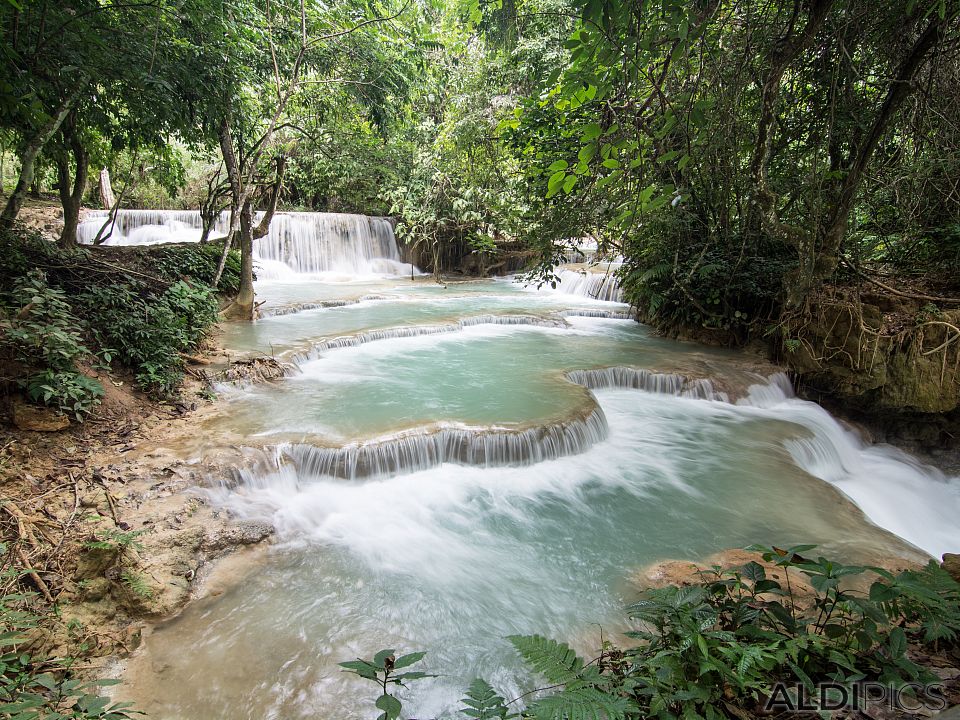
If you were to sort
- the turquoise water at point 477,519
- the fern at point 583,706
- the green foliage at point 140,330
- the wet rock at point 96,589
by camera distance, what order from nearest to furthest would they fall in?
the fern at point 583,706 < the turquoise water at point 477,519 < the wet rock at point 96,589 < the green foliage at point 140,330

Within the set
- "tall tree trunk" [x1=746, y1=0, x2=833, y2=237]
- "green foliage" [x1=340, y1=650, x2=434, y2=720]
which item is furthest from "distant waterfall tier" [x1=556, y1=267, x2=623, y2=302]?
"green foliage" [x1=340, y1=650, x2=434, y2=720]

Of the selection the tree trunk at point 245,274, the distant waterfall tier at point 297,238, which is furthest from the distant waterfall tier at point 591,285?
the tree trunk at point 245,274

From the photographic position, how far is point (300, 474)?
15.0 feet

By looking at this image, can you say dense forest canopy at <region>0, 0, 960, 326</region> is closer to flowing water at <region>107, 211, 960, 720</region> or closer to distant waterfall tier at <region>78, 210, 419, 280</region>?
flowing water at <region>107, 211, 960, 720</region>

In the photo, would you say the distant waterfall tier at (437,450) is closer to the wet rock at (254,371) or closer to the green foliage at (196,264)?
the wet rock at (254,371)

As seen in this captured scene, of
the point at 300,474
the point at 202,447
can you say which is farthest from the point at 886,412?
the point at 202,447

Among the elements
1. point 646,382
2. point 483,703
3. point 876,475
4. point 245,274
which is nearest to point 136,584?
point 483,703

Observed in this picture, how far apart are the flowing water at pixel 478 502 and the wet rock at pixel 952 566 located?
4.18 ft

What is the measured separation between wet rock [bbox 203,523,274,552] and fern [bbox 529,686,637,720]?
9.82 ft

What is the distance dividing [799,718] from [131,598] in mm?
3588

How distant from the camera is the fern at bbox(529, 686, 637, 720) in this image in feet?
4.81

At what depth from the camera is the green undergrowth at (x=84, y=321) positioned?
13.4 ft

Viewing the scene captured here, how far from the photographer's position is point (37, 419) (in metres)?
3.97

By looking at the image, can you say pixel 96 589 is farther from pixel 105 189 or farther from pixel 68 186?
pixel 105 189
